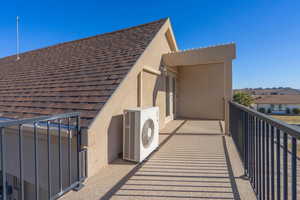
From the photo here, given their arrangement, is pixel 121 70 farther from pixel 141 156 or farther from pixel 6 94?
pixel 6 94

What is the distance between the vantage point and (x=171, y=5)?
6746 mm

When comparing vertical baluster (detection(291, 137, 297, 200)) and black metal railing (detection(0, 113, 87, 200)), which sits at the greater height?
vertical baluster (detection(291, 137, 297, 200))

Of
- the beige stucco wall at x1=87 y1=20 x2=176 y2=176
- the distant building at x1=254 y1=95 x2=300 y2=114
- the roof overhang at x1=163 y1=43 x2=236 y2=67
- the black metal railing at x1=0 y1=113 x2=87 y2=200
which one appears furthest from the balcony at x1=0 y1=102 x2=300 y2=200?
the distant building at x1=254 y1=95 x2=300 y2=114

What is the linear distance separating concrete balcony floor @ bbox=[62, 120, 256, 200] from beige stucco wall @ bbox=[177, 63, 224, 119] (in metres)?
3.98

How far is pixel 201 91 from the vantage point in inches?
298

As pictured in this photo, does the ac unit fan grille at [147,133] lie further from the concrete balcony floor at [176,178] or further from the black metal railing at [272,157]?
the black metal railing at [272,157]

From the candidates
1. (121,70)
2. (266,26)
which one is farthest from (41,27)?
(266,26)

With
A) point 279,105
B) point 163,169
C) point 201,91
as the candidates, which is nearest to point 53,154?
point 163,169

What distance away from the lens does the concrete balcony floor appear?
6.43 feet

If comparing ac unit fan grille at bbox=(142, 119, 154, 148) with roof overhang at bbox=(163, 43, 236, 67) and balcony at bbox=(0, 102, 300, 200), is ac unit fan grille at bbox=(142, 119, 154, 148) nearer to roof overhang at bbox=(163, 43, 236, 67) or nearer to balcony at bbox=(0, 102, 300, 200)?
balcony at bbox=(0, 102, 300, 200)

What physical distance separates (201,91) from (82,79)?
5875mm

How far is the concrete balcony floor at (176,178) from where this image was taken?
1.96m

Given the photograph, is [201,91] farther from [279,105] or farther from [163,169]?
[279,105]

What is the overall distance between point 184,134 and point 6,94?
5946 mm
